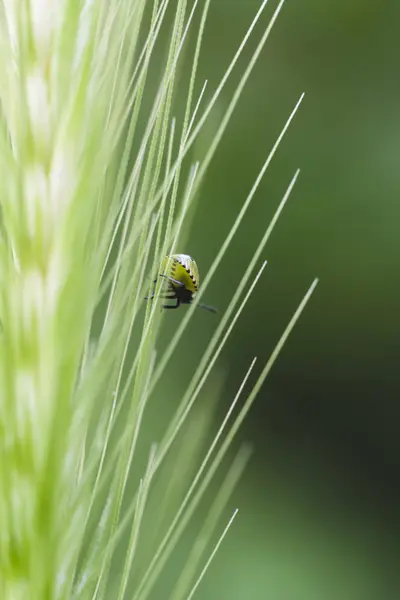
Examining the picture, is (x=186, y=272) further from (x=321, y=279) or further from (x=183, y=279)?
(x=321, y=279)

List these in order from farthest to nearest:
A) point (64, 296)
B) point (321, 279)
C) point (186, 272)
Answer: point (321, 279) → point (186, 272) → point (64, 296)

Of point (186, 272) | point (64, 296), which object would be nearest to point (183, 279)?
point (186, 272)

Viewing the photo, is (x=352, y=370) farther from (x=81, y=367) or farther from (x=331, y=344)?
(x=81, y=367)

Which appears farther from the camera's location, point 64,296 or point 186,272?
point 186,272

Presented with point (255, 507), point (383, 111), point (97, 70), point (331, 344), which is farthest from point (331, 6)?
point (97, 70)

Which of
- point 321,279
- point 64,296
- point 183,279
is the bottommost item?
point 321,279

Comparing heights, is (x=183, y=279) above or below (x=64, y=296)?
below

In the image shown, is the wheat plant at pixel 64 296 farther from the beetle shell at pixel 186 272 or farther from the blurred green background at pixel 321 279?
the blurred green background at pixel 321 279

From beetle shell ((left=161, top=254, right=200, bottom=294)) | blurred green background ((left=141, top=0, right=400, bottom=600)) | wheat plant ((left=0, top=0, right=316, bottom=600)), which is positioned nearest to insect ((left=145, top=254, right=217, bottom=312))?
beetle shell ((left=161, top=254, right=200, bottom=294))
